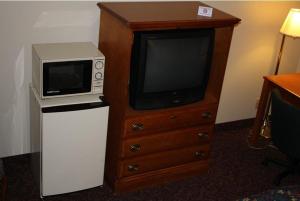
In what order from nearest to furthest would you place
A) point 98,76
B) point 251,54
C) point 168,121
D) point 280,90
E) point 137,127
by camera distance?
1. point 98,76
2. point 137,127
3. point 168,121
4. point 280,90
5. point 251,54

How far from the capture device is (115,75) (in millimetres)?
2939

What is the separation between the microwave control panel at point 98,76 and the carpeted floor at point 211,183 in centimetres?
80

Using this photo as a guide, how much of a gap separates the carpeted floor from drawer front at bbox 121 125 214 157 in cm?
32

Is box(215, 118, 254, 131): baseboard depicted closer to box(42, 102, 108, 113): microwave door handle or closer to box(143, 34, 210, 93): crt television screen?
box(143, 34, 210, 93): crt television screen

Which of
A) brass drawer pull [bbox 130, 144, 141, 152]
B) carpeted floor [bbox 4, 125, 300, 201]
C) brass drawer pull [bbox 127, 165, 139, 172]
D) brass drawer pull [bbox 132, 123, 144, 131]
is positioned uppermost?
brass drawer pull [bbox 132, 123, 144, 131]

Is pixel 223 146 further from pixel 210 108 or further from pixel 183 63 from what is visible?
pixel 183 63

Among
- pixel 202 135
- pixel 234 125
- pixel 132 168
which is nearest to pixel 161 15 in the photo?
pixel 202 135

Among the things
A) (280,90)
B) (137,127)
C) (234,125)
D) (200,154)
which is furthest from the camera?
(234,125)

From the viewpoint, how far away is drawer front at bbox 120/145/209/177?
10.3 ft

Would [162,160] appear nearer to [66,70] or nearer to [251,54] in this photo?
[66,70]

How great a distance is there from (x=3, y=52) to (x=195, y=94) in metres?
1.40

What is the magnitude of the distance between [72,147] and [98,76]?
0.51 meters

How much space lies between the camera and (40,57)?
8.79ft

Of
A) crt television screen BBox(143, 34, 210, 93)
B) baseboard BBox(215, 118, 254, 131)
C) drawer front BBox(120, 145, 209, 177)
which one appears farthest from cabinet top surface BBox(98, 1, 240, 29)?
baseboard BBox(215, 118, 254, 131)
